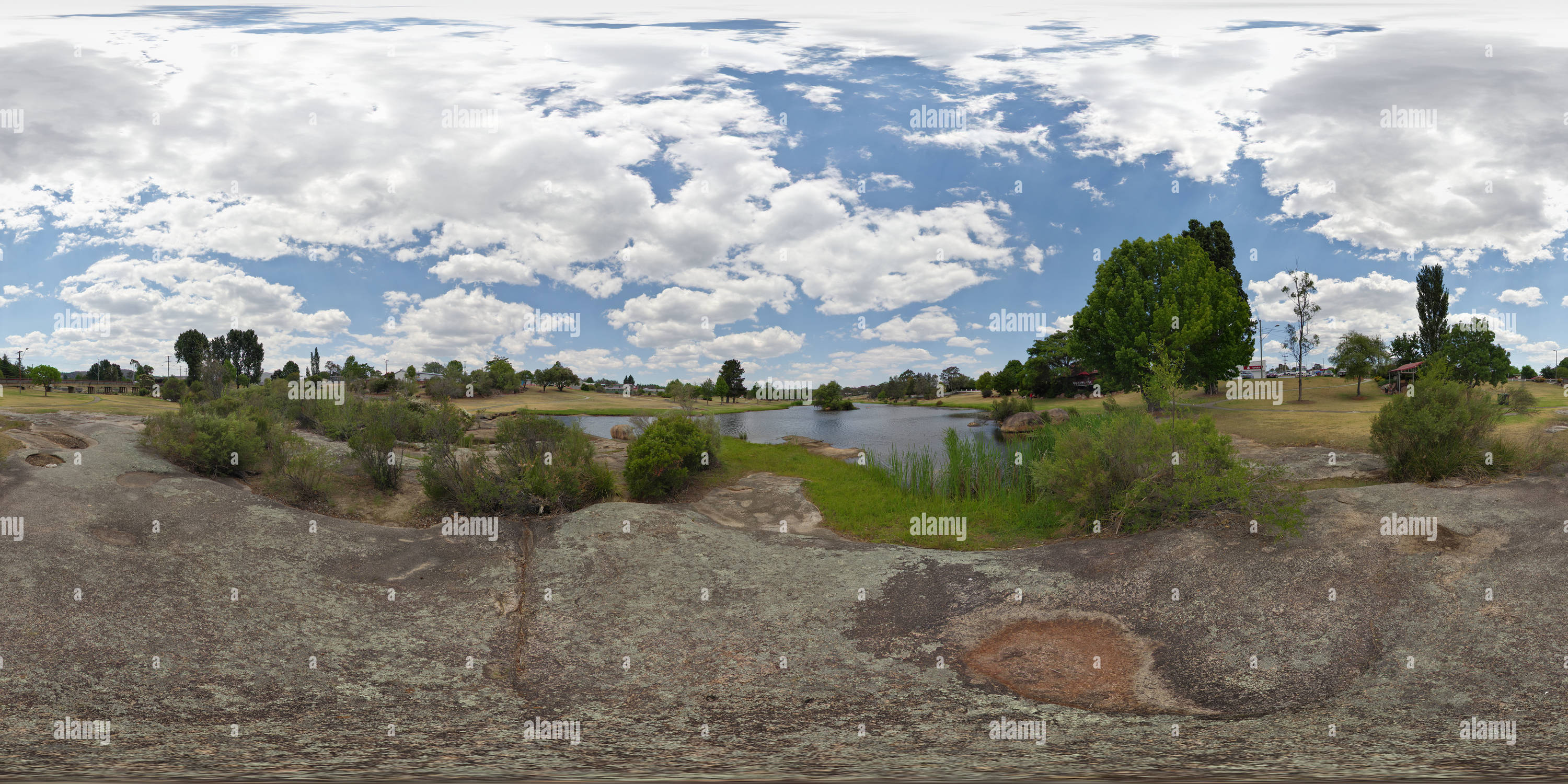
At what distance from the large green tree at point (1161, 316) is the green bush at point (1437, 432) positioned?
25.1 meters

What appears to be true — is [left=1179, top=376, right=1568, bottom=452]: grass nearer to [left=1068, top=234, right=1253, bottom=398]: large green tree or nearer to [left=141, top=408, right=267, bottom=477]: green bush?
[left=1068, top=234, right=1253, bottom=398]: large green tree

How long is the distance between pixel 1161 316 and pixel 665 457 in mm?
35777

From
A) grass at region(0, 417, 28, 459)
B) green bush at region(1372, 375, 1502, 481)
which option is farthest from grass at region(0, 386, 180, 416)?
green bush at region(1372, 375, 1502, 481)

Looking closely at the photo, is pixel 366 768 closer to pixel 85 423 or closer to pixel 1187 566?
pixel 1187 566

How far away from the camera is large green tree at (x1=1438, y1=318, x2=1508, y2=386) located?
45750 mm

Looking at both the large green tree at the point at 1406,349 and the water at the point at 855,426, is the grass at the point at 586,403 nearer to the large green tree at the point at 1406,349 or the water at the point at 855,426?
the water at the point at 855,426

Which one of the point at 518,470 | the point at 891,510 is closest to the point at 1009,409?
the point at 891,510

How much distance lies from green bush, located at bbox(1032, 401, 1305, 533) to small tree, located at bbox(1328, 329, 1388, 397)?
55036 mm

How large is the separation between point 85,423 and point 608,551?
16998mm

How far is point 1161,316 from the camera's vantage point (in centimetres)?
4281
